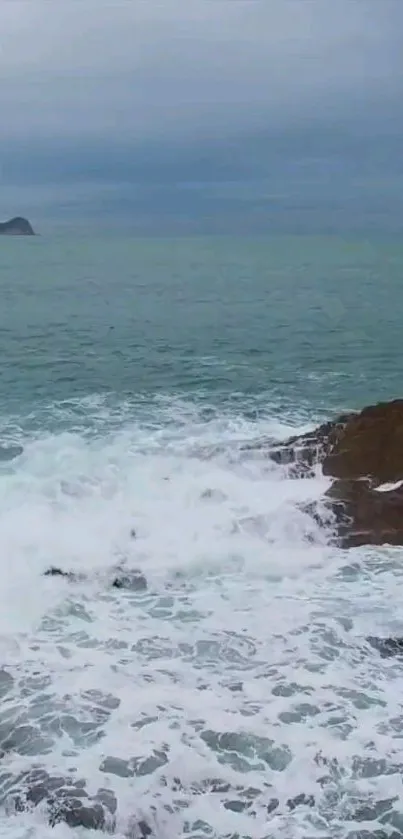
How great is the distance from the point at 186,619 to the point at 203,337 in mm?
26260

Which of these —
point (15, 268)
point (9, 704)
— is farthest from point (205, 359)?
point (15, 268)

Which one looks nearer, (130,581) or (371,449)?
(130,581)

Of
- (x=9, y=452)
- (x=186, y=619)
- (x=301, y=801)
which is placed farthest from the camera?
(x=9, y=452)

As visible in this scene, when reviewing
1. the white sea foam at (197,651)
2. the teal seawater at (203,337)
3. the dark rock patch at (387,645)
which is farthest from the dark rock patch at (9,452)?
the dark rock patch at (387,645)

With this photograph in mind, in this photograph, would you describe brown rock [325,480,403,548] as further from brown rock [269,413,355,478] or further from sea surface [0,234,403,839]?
brown rock [269,413,355,478]

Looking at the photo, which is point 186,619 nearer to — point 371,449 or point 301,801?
point 301,801

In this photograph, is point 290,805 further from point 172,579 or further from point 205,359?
point 205,359

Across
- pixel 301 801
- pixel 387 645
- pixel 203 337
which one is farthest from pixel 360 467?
pixel 203 337

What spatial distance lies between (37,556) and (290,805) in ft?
24.5

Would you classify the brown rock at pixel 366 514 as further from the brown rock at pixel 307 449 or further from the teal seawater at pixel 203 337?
the teal seawater at pixel 203 337

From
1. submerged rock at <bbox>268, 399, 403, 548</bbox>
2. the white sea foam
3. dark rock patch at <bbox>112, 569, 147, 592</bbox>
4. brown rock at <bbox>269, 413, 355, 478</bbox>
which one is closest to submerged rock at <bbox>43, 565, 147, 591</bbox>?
dark rock patch at <bbox>112, 569, 147, 592</bbox>

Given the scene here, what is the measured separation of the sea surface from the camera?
957 centimetres

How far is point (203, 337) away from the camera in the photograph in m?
38.6

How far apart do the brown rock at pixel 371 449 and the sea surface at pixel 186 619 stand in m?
0.83
